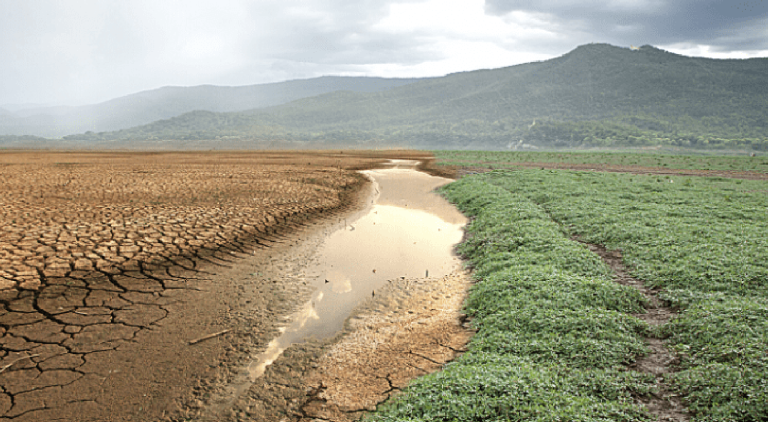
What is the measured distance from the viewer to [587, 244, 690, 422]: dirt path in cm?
385

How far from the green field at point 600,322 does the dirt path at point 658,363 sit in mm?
114

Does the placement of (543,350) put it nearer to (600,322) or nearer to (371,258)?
(600,322)

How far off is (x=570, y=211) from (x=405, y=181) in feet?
45.6

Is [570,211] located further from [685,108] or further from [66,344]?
[685,108]

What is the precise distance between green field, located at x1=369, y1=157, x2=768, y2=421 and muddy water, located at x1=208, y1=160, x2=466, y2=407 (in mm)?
1253

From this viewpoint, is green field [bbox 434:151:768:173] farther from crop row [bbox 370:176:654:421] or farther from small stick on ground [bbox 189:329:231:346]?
small stick on ground [bbox 189:329:231:346]

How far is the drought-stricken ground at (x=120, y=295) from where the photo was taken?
455 centimetres

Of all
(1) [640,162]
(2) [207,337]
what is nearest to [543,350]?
(2) [207,337]

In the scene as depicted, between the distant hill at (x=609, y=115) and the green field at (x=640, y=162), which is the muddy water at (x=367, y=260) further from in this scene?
the distant hill at (x=609, y=115)

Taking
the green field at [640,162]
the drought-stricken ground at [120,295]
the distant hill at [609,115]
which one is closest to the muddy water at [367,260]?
the drought-stricken ground at [120,295]

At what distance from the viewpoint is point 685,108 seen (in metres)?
141

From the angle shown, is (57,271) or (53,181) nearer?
(57,271)

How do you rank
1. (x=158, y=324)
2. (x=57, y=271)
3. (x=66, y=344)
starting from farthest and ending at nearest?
(x=57, y=271) < (x=158, y=324) < (x=66, y=344)

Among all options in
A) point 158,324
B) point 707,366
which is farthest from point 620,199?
point 158,324
